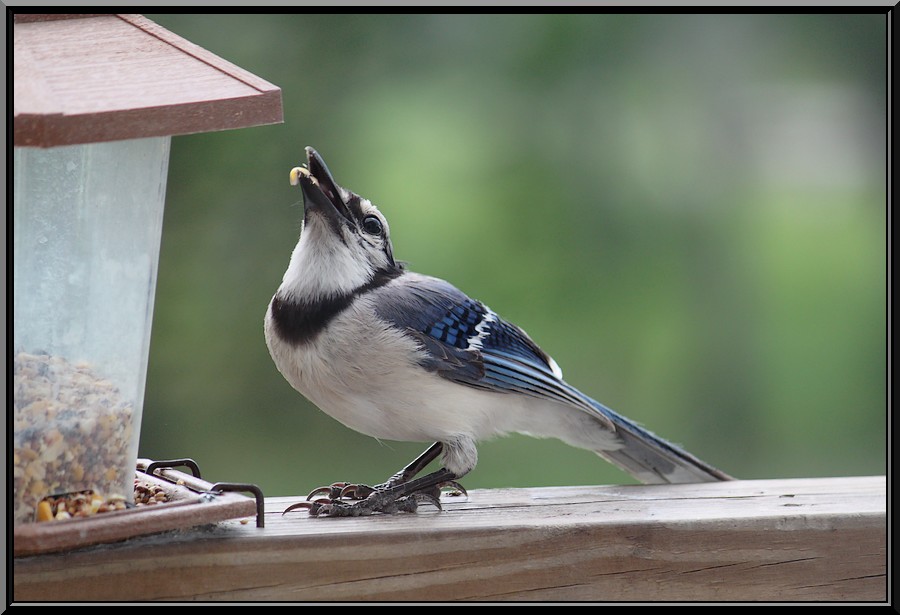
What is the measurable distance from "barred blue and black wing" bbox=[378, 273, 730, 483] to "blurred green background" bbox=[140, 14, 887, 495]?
1527 millimetres

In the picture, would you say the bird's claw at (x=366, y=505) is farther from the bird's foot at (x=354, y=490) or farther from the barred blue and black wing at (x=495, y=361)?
the barred blue and black wing at (x=495, y=361)

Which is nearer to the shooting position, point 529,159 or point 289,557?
point 289,557

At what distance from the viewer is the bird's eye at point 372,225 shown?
311 centimetres

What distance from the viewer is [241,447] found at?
5.06 m

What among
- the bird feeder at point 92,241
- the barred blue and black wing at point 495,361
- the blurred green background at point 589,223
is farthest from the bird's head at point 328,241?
the blurred green background at point 589,223

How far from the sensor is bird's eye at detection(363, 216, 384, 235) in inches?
122

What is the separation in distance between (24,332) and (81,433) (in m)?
0.27

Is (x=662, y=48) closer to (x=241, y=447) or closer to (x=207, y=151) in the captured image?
(x=207, y=151)

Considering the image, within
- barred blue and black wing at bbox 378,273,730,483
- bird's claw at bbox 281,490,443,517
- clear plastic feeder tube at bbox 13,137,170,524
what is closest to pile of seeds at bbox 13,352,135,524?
clear plastic feeder tube at bbox 13,137,170,524

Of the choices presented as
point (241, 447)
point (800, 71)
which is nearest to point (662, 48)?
point (800, 71)

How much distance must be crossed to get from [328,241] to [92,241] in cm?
79

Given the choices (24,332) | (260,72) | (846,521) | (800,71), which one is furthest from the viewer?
(800,71)

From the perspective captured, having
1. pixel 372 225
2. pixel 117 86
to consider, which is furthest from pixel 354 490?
pixel 117 86

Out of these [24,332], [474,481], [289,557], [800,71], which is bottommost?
[474,481]
